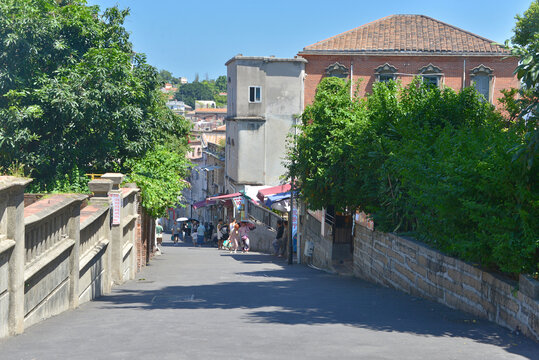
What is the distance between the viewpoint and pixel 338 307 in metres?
10.7

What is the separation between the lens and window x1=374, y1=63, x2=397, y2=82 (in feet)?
153

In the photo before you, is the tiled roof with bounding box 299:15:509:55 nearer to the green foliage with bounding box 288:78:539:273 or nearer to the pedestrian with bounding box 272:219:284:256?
the pedestrian with bounding box 272:219:284:256

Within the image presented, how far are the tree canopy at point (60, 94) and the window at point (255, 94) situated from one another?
25.8 metres

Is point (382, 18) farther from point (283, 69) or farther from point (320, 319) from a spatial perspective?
point (320, 319)

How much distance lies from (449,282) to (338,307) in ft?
5.81

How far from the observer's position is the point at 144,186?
73.7 ft

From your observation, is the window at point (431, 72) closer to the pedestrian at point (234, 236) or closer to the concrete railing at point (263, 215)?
the concrete railing at point (263, 215)

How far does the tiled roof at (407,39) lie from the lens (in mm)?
46406

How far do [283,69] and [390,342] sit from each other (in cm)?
4318

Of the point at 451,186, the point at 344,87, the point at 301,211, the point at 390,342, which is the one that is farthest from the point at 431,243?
the point at 301,211

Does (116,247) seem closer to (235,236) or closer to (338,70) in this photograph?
(235,236)

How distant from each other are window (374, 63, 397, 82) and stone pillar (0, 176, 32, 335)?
41.1 m

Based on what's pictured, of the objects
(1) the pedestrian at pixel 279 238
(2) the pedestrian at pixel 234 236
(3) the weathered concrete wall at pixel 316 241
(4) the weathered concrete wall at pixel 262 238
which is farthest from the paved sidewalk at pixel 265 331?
(4) the weathered concrete wall at pixel 262 238

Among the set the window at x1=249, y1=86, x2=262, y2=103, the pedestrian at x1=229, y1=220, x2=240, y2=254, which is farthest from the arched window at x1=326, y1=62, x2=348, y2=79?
the pedestrian at x1=229, y1=220, x2=240, y2=254
